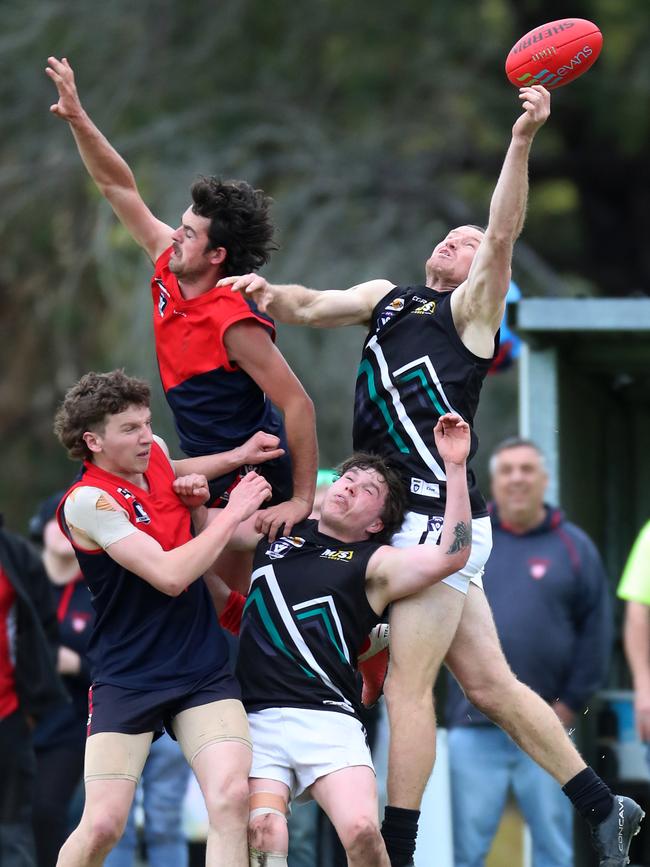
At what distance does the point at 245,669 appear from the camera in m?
5.85

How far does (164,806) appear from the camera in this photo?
7.97 metres

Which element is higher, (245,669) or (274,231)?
(274,231)

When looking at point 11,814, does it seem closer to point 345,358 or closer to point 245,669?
point 245,669

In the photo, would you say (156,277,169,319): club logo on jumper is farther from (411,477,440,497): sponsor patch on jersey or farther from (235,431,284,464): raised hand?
(411,477,440,497): sponsor patch on jersey

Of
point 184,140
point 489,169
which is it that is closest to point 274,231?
point 184,140

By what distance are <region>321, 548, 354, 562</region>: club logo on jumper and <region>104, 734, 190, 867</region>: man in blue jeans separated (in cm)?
247

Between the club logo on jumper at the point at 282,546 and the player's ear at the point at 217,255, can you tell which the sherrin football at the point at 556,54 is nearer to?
the player's ear at the point at 217,255

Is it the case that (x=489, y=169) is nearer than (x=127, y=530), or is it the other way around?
(x=127, y=530)

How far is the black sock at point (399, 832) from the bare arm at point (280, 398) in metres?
1.11

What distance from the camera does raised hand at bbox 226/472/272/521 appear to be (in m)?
5.63

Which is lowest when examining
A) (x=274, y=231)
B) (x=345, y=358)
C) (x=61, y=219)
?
(x=274, y=231)

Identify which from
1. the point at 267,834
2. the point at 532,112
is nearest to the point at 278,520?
the point at 267,834

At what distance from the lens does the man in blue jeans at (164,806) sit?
7930 millimetres

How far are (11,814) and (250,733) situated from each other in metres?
2.20
